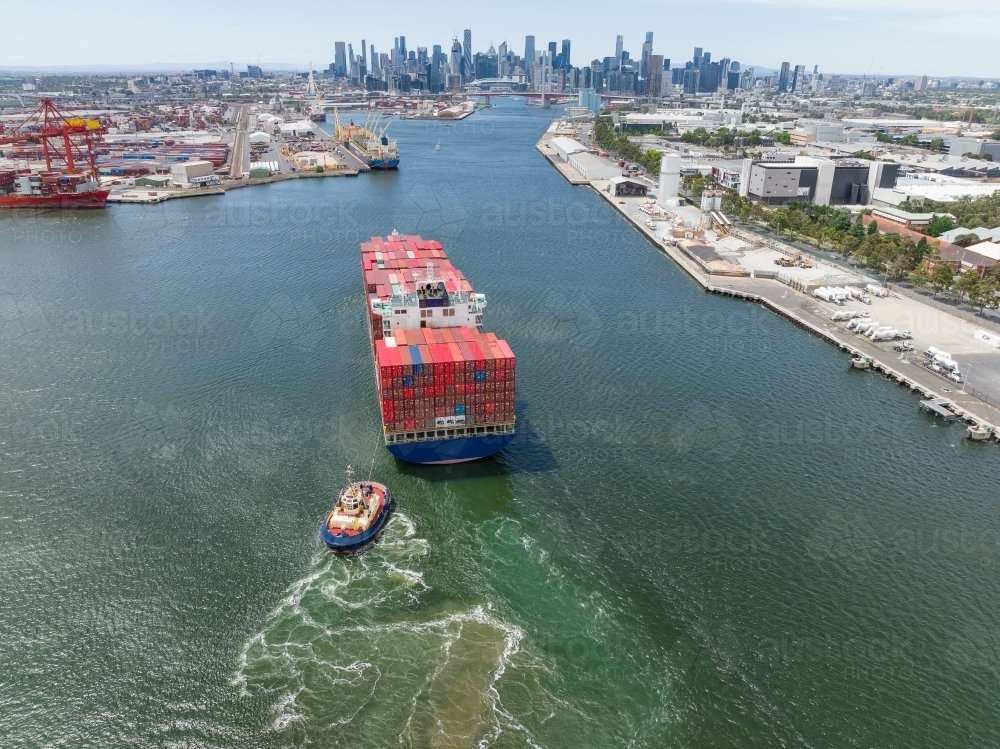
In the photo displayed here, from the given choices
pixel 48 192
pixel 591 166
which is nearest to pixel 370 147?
pixel 591 166

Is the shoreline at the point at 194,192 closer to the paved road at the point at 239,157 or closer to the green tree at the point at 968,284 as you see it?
the paved road at the point at 239,157

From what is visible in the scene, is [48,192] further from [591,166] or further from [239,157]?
[591,166]


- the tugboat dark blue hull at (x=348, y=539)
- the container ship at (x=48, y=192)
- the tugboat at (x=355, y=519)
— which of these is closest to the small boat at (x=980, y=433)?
the tugboat at (x=355, y=519)

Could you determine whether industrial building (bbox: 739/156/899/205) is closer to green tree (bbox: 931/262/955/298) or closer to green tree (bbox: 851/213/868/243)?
green tree (bbox: 851/213/868/243)

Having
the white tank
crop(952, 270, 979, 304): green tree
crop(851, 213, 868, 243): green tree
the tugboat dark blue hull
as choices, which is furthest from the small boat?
the white tank

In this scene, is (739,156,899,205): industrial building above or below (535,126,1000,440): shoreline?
above

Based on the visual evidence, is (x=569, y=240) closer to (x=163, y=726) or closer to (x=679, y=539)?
(x=679, y=539)
